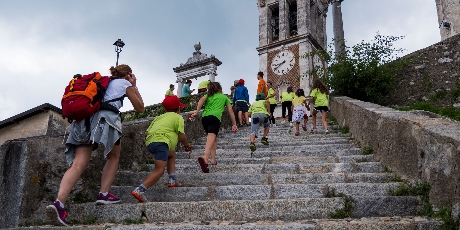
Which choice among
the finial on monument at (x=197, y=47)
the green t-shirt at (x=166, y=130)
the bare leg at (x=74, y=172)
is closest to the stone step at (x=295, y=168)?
the green t-shirt at (x=166, y=130)

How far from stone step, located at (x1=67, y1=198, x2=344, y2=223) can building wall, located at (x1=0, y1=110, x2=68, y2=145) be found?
24.6ft

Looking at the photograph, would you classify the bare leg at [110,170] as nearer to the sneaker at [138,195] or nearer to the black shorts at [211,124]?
the sneaker at [138,195]

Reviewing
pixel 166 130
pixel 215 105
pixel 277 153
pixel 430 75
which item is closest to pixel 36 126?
pixel 215 105

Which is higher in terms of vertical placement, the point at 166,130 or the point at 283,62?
the point at 283,62

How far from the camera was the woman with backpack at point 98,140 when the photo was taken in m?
3.80

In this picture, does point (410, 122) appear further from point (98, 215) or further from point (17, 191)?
point (17, 191)

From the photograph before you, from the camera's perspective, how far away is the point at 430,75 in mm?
10656

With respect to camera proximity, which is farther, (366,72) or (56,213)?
(366,72)

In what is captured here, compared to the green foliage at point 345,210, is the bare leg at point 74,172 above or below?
above

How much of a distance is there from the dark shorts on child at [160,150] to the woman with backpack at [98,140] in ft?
1.82

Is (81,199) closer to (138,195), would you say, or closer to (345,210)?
(138,195)

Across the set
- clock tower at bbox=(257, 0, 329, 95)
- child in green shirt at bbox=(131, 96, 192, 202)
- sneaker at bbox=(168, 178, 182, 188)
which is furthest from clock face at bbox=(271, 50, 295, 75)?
sneaker at bbox=(168, 178, 182, 188)

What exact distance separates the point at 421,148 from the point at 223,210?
1976 millimetres

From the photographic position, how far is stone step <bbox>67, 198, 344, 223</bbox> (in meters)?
3.72
